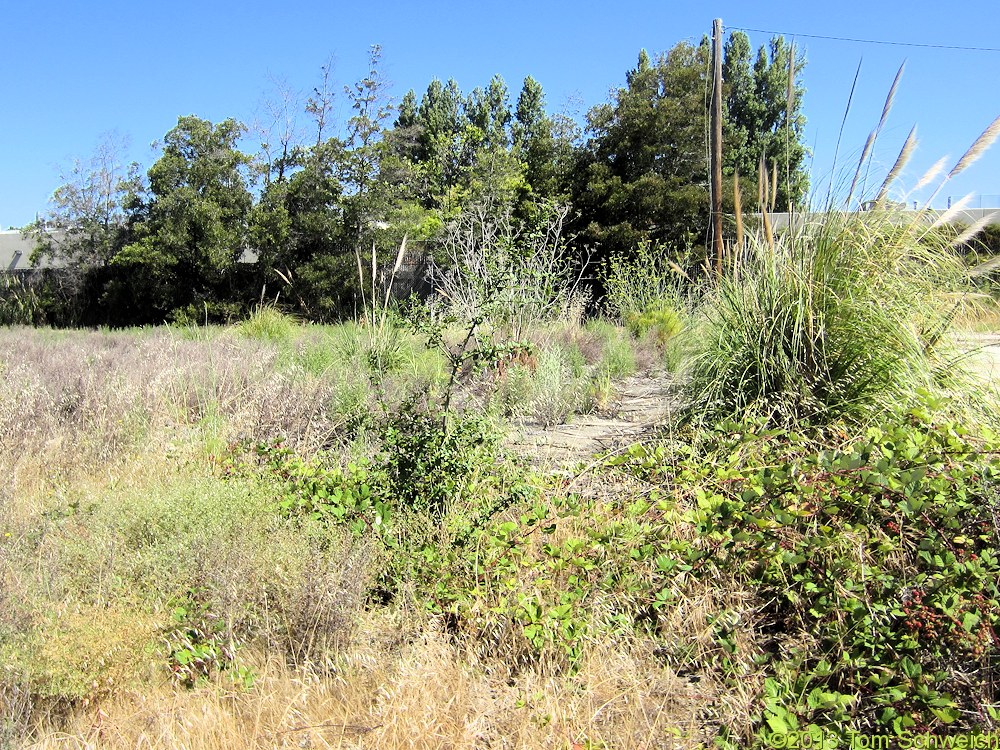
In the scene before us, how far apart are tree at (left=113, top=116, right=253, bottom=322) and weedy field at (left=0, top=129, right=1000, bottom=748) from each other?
68.2 feet

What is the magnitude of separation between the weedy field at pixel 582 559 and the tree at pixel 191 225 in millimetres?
20784

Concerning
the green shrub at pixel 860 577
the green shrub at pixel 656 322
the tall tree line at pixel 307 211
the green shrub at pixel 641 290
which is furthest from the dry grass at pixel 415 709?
the tall tree line at pixel 307 211

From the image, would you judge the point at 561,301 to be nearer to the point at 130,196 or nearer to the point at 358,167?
the point at 358,167

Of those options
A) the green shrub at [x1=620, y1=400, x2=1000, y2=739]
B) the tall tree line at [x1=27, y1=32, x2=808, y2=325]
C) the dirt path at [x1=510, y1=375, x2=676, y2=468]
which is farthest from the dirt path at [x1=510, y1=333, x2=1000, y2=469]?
the tall tree line at [x1=27, y1=32, x2=808, y2=325]

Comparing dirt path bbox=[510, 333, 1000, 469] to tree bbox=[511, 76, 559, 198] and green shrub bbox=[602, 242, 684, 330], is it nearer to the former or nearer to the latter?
green shrub bbox=[602, 242, 684, 330]

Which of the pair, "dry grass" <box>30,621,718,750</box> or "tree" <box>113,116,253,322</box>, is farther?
"tree" <box>113,116,253,322</box>

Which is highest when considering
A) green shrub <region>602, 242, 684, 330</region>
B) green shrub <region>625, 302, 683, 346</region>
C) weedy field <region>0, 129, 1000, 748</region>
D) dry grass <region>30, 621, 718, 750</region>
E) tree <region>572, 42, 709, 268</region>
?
tree <region>572, 42, 709, 268</region>

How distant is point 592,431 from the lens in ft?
18.6

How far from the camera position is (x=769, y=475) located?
3.46 metres

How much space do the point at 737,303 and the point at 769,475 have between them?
5.13ft

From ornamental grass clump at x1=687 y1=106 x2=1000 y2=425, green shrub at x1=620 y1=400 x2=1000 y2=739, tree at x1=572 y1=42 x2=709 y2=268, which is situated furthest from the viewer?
tree at x1=572 y1=42 x2=709 y2=268

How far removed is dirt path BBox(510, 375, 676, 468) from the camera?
4885mm

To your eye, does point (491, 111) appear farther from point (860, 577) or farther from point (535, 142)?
point (860, 577)

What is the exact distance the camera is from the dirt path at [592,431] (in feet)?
16.0
